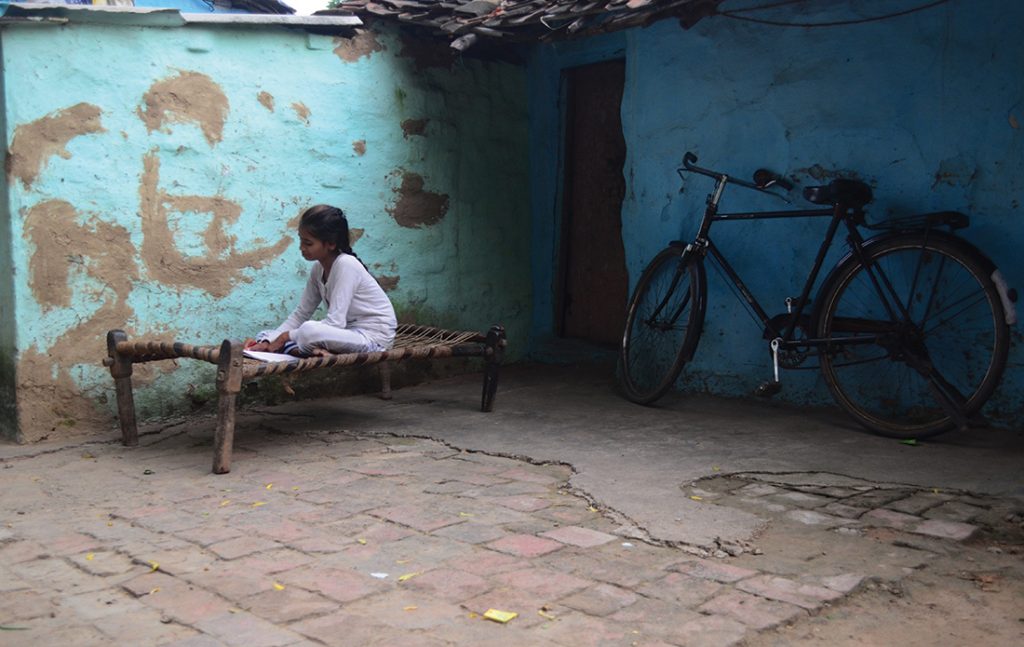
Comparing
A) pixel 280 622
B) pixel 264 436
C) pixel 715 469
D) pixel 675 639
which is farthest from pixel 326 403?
pixel 675 639

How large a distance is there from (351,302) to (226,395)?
3.16 feet

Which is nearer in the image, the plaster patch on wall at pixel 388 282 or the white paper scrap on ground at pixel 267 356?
the white paper scrap on ground at pixel 267 356

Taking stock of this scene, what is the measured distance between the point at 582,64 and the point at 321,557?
16.2 ft

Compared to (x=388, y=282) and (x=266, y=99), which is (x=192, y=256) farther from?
(x=388, y=282)

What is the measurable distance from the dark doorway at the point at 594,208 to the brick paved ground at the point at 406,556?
289cm

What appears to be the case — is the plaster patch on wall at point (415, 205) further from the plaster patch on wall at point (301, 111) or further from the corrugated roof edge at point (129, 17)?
the corrugated roof edge at point (129, 17)

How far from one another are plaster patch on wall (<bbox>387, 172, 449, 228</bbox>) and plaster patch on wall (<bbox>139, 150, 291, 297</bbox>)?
0.98 m

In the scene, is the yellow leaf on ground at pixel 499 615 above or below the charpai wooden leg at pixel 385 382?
below

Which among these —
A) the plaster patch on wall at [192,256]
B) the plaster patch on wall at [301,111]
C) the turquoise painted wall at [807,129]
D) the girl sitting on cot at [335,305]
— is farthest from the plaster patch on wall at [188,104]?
the turquoise painted wall at [807,129]

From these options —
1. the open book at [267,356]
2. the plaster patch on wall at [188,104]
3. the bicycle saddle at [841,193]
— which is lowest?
the open book at [267,356]

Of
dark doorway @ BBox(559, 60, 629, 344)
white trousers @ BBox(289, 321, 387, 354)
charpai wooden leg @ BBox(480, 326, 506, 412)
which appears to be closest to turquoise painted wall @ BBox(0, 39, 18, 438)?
white trousers @ BBox(289, 321, 387, 354)

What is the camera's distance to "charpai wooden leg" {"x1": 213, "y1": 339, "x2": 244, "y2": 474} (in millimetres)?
4500

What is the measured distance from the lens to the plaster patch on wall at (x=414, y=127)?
6.79 metres

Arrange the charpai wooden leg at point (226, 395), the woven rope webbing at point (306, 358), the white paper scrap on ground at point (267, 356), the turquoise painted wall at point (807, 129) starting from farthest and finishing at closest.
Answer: the turquoise painted wall at point (807, 129), the white paper scrap on ground at point (267, 356), the woven rope webbing at point (306, 358), the charpai wooden leg at point (226, 395)
